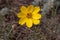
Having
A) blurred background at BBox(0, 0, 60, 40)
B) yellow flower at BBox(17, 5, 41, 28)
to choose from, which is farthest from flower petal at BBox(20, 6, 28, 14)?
blurred background at BBox(0, 0, 60, 40)

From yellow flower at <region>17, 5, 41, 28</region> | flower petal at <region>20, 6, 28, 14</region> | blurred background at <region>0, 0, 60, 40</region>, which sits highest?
flower petal at <region>20, 6, 28, 14</region>

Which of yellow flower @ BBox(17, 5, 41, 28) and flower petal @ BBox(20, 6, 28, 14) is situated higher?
flower petal @ BBox(20, 6, 28, 14)

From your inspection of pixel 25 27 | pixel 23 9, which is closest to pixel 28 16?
pixel 23 9

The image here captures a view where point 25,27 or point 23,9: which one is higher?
point 23,9

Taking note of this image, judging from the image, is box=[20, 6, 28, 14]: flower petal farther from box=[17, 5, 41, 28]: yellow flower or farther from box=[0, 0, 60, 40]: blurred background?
box=[0, 0, 60, 40]: blurred background

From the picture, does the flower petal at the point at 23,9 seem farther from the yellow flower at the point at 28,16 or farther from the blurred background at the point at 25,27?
the blurred background at the point at 25,27

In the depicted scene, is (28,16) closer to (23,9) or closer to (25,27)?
(23,9)

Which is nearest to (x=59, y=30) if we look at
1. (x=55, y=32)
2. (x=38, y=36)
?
Result: (x=55, y=32)

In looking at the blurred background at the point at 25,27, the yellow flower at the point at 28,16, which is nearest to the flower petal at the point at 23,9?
the yellow flower at the point at 28,16

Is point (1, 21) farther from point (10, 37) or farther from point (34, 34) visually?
point (34, 34)
